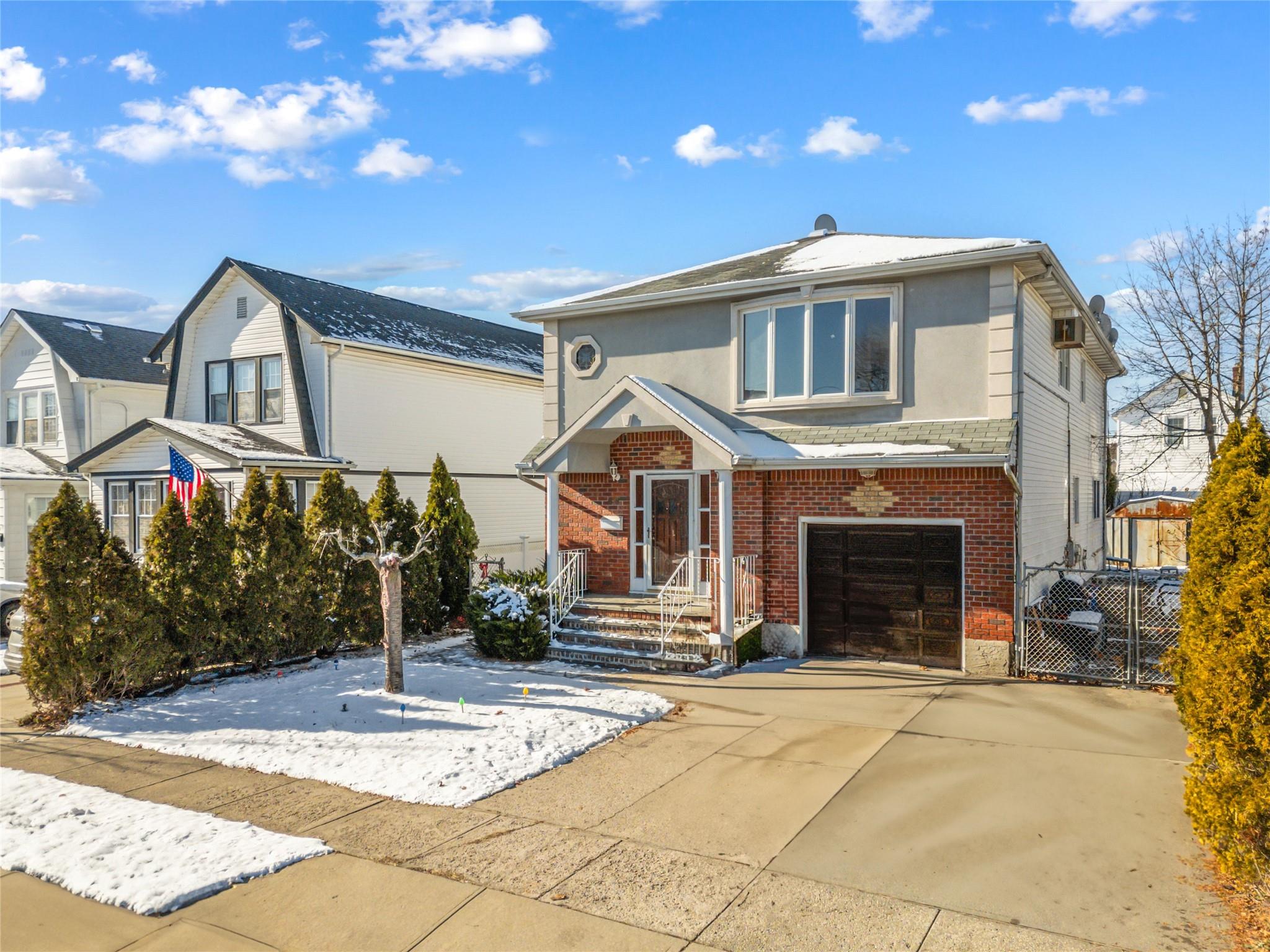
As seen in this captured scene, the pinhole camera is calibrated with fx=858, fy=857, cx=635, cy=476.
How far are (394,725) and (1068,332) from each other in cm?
1224

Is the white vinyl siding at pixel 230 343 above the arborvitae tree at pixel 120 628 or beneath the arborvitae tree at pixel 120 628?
above

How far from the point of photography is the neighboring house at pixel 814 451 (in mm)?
11969

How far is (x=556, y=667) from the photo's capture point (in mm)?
12914

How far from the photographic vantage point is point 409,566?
51.0 ft

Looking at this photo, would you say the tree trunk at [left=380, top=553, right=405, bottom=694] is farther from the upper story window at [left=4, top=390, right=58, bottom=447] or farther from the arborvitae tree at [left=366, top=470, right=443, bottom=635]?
the upper story window at [left=4, top=390, right=58, bottom=447]

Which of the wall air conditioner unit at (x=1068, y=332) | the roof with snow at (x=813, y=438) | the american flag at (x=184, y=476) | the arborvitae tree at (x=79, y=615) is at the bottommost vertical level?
the arborvitae tree at (x=79, y=615)

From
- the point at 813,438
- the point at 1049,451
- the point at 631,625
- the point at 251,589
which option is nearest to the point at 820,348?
the point at 813,438

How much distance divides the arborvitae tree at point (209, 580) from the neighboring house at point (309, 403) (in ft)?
18.4

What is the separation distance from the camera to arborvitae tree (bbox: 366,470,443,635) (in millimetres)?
15297

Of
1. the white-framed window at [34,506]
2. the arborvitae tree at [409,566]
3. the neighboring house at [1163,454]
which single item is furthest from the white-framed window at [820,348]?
the neighboring house at [1163,454]

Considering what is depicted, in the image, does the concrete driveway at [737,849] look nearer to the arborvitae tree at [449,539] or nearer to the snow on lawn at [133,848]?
the snow on lawn at [133,848]

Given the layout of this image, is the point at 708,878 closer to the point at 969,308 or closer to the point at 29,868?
the point at 29,868

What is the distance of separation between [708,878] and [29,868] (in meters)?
4.81

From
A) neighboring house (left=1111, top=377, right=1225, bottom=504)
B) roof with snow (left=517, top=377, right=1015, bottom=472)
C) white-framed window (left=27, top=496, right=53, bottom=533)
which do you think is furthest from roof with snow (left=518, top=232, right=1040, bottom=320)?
neighboring house (left=1111, top=377, right=1225, bottom=504)
